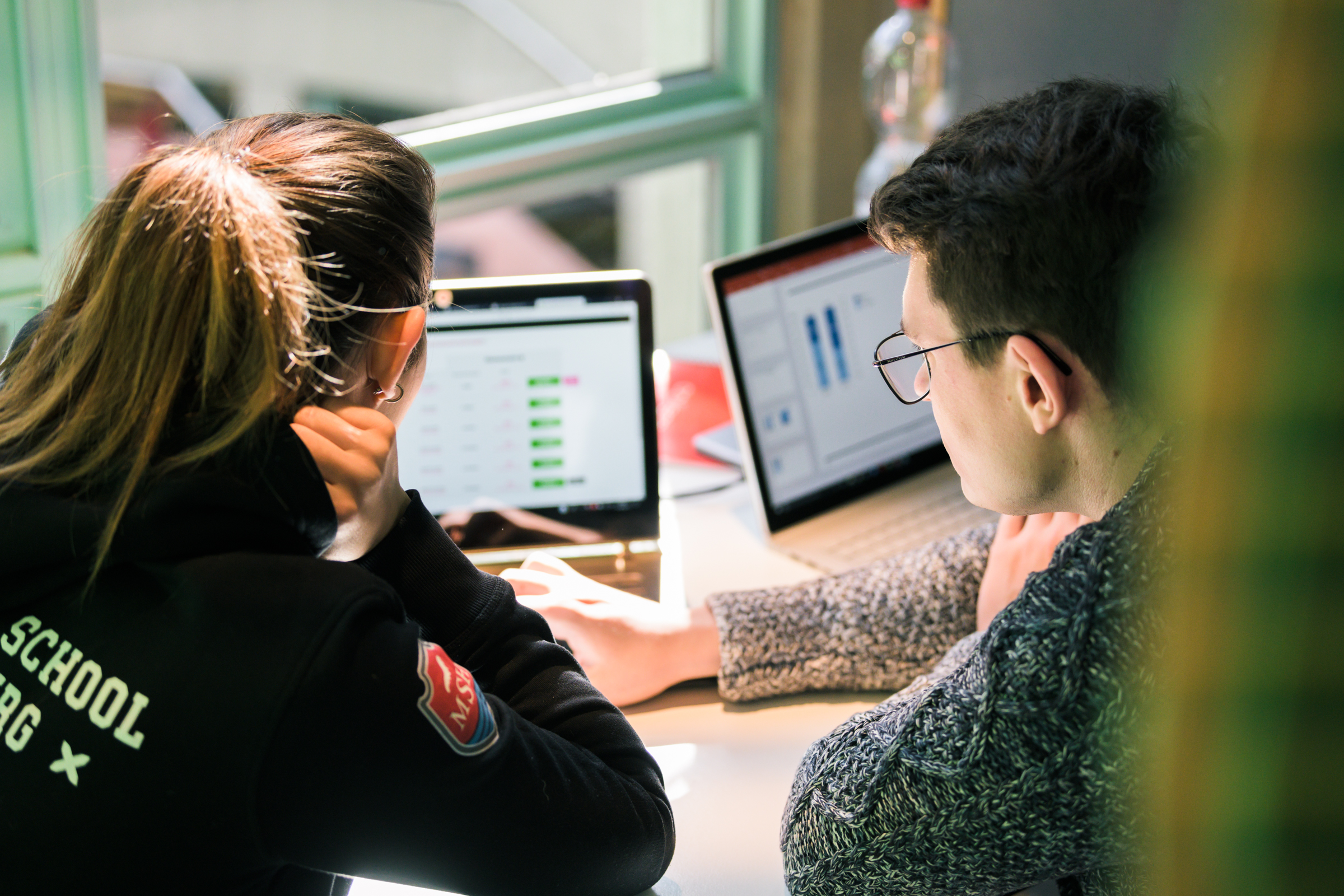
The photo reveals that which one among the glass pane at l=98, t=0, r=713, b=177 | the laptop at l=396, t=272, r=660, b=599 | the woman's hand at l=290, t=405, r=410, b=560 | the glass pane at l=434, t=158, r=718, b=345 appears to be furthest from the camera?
the glass pane at l=98, t=0, r=713, b=177

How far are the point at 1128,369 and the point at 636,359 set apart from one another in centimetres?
65

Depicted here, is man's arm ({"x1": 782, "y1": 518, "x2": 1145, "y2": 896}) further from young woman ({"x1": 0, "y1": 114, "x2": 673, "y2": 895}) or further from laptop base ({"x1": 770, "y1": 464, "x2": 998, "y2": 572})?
laptop base ({"x1": 770, "y1": 464, "x2": 998, "y2": 572})

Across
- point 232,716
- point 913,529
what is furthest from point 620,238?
point 232,716

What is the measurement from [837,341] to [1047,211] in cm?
72

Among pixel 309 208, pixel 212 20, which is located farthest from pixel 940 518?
pixel 212 20

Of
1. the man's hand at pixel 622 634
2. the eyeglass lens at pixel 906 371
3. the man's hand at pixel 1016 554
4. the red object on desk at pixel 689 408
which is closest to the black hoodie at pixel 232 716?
the man's hand at pixel 622 634

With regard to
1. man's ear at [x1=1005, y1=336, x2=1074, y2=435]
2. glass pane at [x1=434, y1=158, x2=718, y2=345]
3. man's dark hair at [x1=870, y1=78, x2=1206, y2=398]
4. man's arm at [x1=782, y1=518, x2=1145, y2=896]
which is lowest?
glass pane at [x1=434, y1=158, x2=718, y2=345]

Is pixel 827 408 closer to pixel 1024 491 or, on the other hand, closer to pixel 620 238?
pixel 1024 491

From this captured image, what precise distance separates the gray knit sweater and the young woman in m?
0.15

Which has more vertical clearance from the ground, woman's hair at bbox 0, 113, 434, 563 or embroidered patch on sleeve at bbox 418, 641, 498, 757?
woman's hair at bbox 0, 113, 434, 563

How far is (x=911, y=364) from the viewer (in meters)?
1.18

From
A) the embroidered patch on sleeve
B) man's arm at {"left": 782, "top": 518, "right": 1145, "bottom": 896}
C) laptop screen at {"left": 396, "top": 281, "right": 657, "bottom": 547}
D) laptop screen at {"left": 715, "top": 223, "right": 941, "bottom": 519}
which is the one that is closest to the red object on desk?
laptop screen at {"left": 715, "top": 223, "right": 941, "bottom": 519}

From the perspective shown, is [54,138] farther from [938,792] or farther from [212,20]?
[212,20]

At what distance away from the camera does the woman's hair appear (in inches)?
23.9
